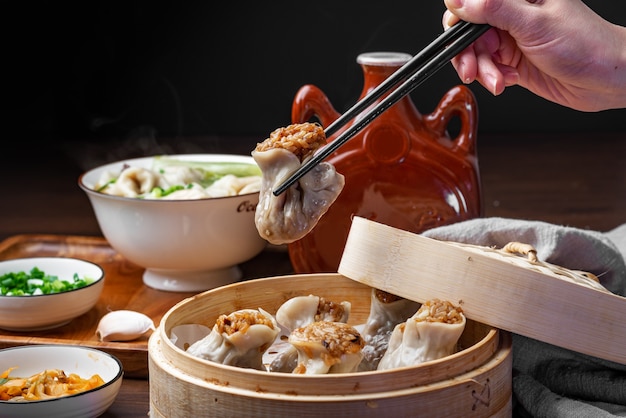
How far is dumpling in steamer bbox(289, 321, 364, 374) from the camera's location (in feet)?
4.06

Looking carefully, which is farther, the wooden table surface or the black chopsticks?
the wooden table surface

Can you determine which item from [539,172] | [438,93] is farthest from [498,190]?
[438,93]

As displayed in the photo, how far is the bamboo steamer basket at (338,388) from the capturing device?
1.13m

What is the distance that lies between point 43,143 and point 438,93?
1.93 metres

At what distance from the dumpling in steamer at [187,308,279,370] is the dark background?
3205 millimetres

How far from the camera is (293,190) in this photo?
1.39m

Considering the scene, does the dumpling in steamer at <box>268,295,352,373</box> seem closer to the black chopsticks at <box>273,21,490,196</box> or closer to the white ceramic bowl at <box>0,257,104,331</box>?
the black chopsticks at <box>273,21,490,196</box>

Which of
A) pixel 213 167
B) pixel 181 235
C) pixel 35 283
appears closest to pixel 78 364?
pixel 35 283

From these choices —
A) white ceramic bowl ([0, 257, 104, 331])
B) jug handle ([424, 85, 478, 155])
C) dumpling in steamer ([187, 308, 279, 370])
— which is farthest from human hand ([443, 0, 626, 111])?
white ceramic bowl ([0, 257, 104, 331])

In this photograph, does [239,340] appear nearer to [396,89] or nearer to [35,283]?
[396,89]

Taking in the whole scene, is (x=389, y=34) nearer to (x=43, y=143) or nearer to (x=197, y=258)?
(x=43, y=143)

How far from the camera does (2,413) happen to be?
1.38 metres

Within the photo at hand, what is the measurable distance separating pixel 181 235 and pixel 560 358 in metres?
0.87

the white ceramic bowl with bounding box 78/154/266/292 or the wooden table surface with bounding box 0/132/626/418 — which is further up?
the white ceramic bowl with bounding box 78/154/266/292
